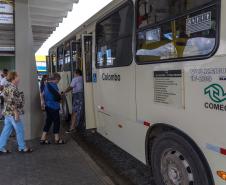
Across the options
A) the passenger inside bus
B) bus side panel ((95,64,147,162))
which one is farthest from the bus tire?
the passenger inside bus

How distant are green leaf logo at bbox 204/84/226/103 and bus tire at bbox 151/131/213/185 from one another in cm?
65

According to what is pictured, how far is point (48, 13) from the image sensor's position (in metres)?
11.3

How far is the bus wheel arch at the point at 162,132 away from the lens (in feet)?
10.7

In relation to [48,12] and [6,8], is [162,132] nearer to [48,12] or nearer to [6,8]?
[6,8]

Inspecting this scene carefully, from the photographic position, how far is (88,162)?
19.2ft

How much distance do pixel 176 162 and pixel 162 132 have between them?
1.48 ft

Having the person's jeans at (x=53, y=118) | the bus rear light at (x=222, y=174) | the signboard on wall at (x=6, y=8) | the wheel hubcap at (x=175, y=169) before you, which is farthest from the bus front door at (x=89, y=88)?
the bus rear light at (x=222, y=174)

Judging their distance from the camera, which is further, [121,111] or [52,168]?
[52,168]

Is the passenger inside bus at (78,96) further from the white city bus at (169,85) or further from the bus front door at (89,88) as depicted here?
the white city bus at (169,85)

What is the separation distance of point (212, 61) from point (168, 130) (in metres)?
1.18

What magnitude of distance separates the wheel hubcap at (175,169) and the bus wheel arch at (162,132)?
25 centimetres

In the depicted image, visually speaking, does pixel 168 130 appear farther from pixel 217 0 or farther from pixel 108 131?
pixel 108 131

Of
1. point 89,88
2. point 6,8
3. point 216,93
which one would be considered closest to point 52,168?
point 89,88

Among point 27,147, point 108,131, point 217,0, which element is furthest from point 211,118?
point 27,147
